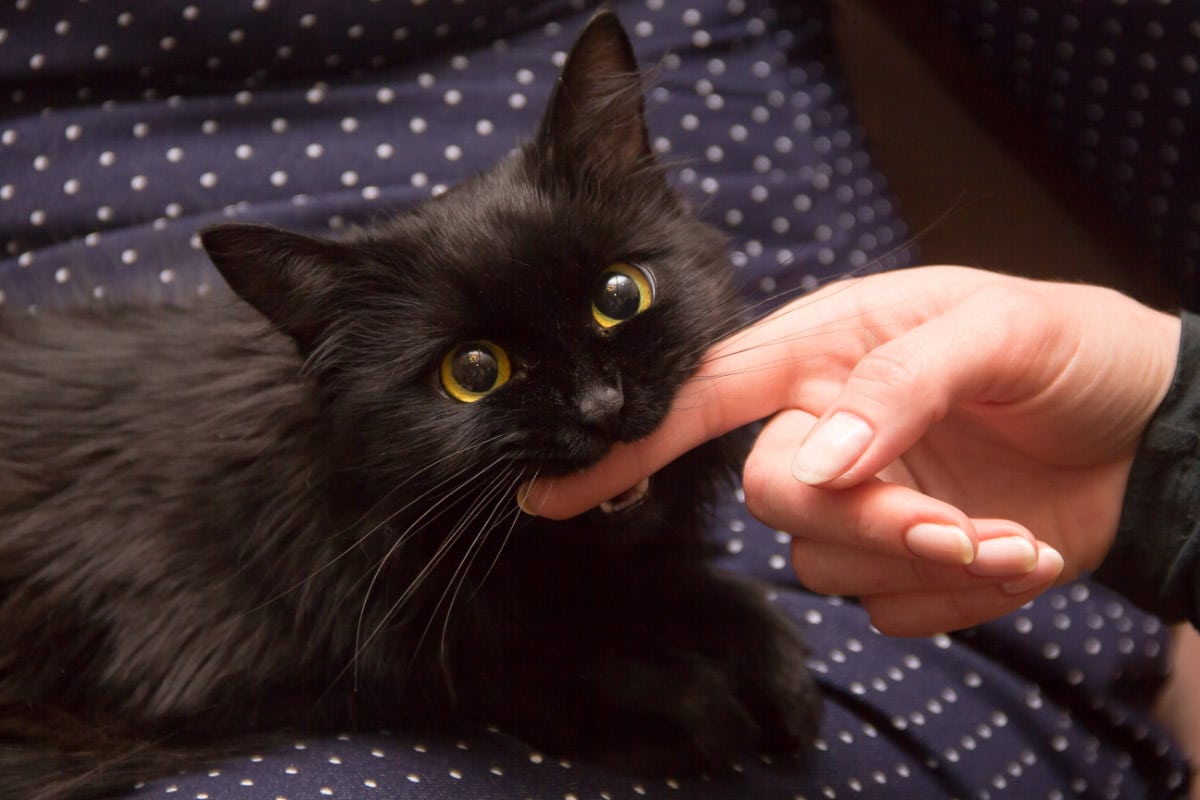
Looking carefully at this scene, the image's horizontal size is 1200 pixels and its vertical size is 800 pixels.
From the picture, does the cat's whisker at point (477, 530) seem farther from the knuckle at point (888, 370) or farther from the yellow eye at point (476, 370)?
the knuckle at point (888, 370)

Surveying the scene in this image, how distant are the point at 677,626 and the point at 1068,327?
22.2 inches

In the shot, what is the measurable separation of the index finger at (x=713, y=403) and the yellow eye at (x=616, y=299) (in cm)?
9

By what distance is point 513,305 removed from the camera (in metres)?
0.99

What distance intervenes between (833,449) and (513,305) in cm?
34

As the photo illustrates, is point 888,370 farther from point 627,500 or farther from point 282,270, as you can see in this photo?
point 282,270

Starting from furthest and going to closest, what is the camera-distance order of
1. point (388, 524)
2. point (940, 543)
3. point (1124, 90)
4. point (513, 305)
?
1. point (1124, 90)
2. point (388, 524)
3. point (513, 305)
4. point (940, 543)

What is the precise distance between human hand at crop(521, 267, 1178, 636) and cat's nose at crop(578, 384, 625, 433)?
50 mm

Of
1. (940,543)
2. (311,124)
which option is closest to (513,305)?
(940,543)

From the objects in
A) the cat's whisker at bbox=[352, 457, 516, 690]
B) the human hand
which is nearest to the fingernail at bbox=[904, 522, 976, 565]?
the human hand

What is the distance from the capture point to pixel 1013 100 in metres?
1.69

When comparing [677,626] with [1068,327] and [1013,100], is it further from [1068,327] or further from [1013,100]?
[1013,100]

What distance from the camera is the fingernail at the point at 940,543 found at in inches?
32.8

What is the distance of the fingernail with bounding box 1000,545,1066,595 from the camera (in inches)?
34.8

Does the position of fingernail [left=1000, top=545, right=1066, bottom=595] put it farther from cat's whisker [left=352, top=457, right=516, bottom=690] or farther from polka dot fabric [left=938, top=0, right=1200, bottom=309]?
polka dot fabric [left=938, top=0, right=1200, bottom=309]
